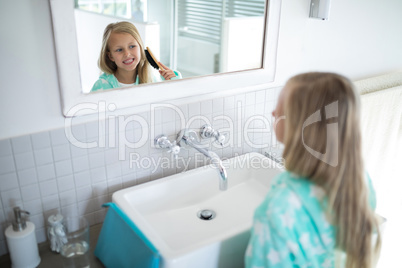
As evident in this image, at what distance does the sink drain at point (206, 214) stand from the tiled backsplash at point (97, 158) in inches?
7.4

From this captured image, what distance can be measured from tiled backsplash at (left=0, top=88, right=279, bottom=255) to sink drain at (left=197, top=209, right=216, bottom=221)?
188 mm

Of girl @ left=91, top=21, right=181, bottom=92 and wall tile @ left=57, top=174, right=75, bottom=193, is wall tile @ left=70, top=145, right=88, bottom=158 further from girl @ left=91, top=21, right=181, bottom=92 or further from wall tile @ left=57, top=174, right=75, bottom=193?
girl @ left=91, top=21, right=181, bottom=92

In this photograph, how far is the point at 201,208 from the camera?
140cm

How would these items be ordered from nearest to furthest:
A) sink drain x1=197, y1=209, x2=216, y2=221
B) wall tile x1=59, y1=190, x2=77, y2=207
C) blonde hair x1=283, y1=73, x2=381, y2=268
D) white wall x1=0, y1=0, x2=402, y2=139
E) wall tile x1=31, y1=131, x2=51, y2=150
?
blonde hair x1=283, y1=73, x2=381, y2=268 → white wall x1=0, y1=0, x2=402, y2=139 → wall tile x1=31, y1=131, x2=51, y2=150 → wall tile x1=59, y1=190, x2=77, y2=207 → sink drain x1=197, y1=209, x2=216, y2=221

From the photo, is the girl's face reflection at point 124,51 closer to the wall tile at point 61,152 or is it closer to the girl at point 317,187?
the wall tile at point 61,152

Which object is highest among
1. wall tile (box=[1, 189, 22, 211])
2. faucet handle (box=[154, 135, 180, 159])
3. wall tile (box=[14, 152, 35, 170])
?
wall tile (box=[14, 152, 35, 170])

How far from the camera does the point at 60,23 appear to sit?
3.44 feet

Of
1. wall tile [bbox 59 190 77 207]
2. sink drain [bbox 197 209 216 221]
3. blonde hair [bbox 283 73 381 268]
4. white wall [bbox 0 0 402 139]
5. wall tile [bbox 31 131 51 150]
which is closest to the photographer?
blonde hair [bbox 283 73 381 268]

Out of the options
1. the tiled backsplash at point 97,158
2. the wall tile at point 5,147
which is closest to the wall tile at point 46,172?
the tiled backsplash at point 97,158

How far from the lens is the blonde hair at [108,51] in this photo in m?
1.18

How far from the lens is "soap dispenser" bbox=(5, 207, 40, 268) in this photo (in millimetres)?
1104

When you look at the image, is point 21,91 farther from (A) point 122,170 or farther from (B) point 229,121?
(B) point 229,121

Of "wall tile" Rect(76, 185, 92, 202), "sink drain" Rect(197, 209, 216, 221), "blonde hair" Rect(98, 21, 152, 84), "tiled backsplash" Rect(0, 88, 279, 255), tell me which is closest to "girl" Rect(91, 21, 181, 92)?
"blonde hair" Rect(98, 21, 152, 84)

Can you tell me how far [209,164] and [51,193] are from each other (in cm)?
59
